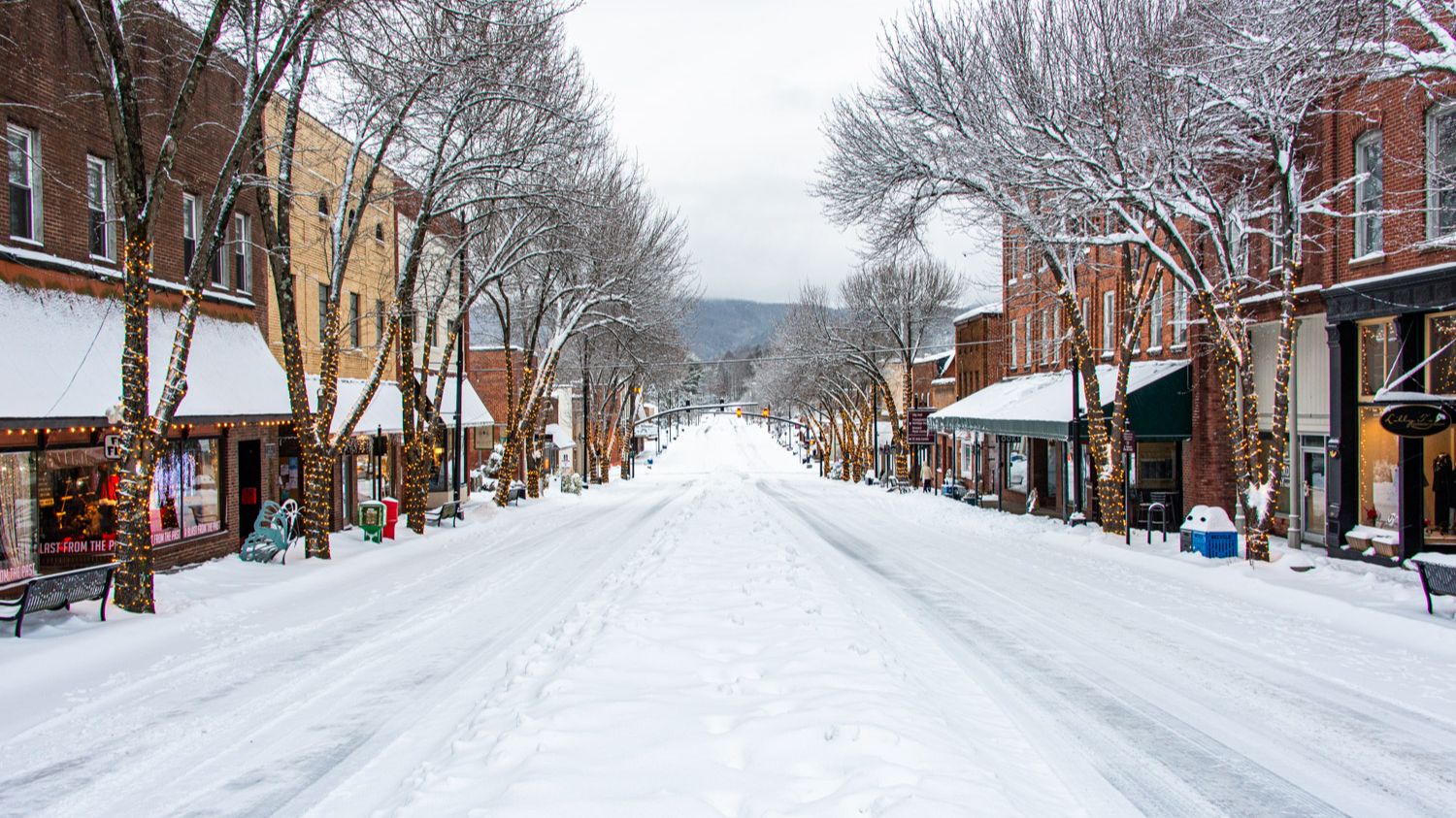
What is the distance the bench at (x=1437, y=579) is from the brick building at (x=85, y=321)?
54.0 feet

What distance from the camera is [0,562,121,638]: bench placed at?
9.91m

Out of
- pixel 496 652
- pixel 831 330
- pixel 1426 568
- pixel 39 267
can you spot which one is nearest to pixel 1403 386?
pixel 1426 568

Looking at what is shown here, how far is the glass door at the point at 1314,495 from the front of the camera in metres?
19.1

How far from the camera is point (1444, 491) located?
1638 centimetres

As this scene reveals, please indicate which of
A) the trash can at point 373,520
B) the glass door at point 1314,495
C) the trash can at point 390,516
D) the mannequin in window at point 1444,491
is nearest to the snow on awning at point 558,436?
the trash can at point 390,516

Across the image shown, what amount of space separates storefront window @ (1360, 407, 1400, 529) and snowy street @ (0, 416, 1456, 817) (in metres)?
3.25

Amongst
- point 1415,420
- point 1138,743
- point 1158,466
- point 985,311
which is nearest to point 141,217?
point 1138,743

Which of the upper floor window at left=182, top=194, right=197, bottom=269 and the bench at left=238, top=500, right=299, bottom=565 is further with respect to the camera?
the upper floor window at left=182, top=194, right=197, bottom=269

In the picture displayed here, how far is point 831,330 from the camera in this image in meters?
52.2

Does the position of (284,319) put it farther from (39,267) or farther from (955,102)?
(955,102)

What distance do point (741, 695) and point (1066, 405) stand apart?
2161 centimetres

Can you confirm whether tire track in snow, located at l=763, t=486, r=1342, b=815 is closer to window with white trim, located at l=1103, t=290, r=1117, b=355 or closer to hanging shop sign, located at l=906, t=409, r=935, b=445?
window with white trim, located at l=1103, t=290, r=1117, b=355

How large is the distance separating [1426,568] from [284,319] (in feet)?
58.3

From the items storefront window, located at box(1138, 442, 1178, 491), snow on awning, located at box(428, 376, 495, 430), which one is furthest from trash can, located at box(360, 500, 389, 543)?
storefront window, located at box(1138, 442, 1178, 491)
